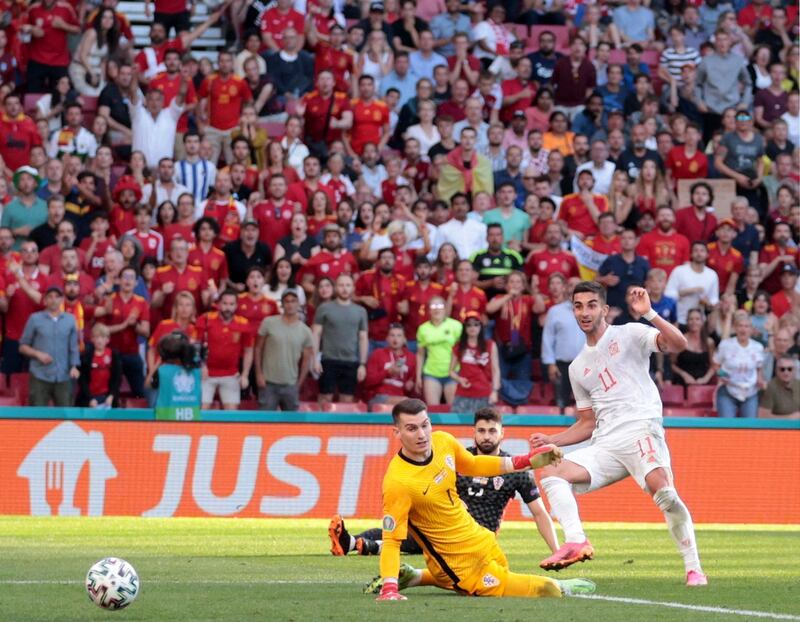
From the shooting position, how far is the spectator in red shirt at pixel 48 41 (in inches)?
963

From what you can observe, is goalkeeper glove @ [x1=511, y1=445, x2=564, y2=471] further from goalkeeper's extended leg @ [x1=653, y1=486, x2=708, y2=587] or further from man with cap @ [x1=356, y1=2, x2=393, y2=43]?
man with cap @ [x1=356, y1=2, x2=393, y2=43]

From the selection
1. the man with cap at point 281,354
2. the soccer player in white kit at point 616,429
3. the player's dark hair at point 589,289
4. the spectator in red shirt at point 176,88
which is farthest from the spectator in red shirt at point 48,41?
the player's dark hair at point 589,289

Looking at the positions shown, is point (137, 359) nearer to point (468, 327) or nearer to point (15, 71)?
point (468, 327)

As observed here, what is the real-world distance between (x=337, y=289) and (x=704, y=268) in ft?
17.3

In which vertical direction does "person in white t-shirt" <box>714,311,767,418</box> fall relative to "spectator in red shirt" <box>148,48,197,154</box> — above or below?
below

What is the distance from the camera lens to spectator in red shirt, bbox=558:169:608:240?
75.5 feet

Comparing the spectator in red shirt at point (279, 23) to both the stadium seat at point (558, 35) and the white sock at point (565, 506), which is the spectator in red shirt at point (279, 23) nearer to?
the stadium seat at point (558, 35)

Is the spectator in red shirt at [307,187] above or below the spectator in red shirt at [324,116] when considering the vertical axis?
below

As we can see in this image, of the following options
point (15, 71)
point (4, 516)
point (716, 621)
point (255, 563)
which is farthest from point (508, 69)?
point (716, 621)

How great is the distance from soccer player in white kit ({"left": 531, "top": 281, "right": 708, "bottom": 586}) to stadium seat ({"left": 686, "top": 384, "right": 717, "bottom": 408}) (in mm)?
10712

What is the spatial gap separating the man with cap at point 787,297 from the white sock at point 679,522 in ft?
40.7

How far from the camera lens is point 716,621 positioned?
8391mm

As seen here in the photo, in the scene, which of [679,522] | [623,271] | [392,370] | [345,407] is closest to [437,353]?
[392,370]

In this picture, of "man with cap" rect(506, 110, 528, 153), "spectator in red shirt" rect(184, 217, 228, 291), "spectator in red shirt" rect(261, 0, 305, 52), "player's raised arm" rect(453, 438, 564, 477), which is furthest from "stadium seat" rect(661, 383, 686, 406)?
"player's raised arm" rect(453, 438, 564, 477)
